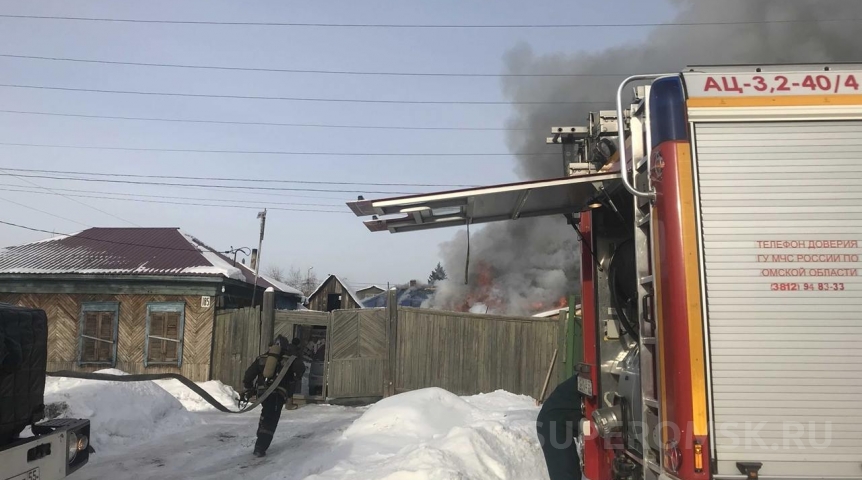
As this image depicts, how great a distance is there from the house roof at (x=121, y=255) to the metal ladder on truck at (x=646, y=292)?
13.2 metres

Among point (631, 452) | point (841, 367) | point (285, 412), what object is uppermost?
point (841, 367)

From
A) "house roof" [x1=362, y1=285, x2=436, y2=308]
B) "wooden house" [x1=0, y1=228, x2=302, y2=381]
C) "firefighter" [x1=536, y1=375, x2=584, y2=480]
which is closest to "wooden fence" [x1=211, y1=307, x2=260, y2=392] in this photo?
"wooden house" [x1=0, y1=228, x2=302, y2=381]

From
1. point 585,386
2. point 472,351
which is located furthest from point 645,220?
point 472,351

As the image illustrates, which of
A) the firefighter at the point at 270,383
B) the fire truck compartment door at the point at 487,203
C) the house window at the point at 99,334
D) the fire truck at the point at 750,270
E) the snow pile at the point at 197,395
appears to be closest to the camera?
the fire truck at the point at 750,270

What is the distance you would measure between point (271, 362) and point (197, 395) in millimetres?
5414

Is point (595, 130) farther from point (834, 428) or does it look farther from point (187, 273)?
point (187, 273)

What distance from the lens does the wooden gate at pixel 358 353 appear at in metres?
13.0

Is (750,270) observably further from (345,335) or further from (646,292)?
(345,335)

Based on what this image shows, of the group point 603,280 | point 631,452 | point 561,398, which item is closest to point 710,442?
point 631,452

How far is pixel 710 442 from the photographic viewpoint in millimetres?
2848

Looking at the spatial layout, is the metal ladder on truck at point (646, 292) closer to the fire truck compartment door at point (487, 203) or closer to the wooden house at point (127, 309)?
the fire truck compartment door at point (487, 203)

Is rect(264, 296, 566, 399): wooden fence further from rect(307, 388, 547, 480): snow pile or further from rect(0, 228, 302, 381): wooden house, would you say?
rect(307, 388, 547, 480): snow pile

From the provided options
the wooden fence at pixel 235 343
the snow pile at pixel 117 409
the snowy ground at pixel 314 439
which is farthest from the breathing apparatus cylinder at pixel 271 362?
the wooden fence at pixel 235 343

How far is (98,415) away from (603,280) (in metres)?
7.69
